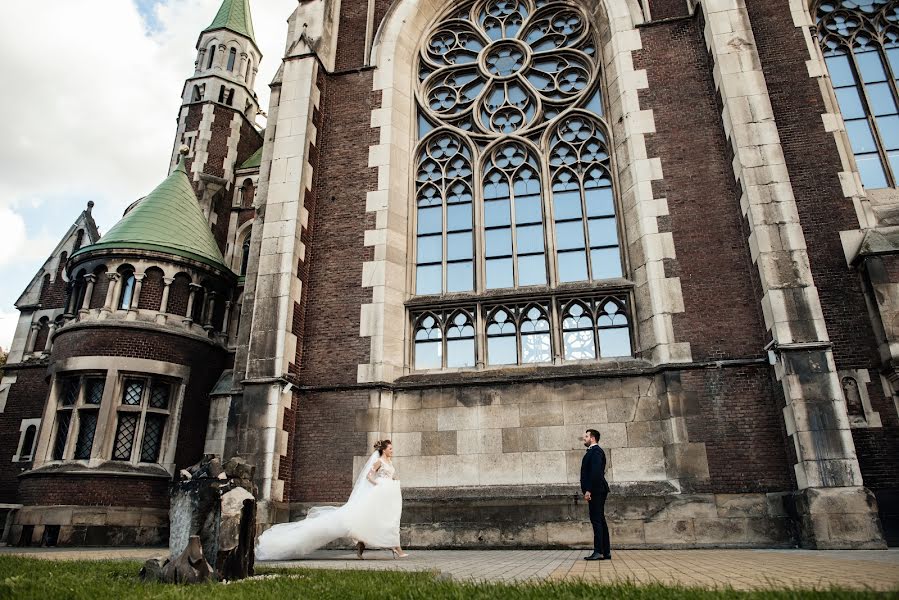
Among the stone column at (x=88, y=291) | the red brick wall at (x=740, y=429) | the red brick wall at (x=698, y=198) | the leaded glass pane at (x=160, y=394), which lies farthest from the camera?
the stone column at (x=88, y=291)

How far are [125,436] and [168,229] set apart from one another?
5233 millimetres

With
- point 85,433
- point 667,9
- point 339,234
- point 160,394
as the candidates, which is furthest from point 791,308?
point 85,433

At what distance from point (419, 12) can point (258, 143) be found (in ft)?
40.1

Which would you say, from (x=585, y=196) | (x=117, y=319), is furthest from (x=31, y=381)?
(x=585, y=196)

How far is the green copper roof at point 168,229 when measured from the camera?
47.8ft

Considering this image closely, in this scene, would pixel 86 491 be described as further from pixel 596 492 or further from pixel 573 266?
pixel 573 266

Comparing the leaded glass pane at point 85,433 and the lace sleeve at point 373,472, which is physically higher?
the leaded glass pane at point 85,433

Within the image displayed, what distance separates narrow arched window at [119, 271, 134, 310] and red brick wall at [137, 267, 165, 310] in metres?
0.28

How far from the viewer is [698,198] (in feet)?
37.1

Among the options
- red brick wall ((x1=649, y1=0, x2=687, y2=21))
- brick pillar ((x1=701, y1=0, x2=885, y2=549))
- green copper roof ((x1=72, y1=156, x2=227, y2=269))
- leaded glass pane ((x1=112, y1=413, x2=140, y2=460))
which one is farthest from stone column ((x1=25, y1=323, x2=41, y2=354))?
brick pillar ((x1=701, y1=0, x2=885, y2=549))

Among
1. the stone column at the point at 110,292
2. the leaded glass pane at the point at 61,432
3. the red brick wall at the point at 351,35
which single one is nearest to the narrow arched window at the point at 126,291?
the stone column at the point at 110,292

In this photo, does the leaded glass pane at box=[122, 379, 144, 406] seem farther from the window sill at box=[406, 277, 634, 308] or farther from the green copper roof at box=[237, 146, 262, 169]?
the green copper roof at box=[237, 146, 262, 169]

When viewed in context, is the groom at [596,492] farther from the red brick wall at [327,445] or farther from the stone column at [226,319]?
the stone column at [226,319]

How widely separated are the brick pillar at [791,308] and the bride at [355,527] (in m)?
5.83
